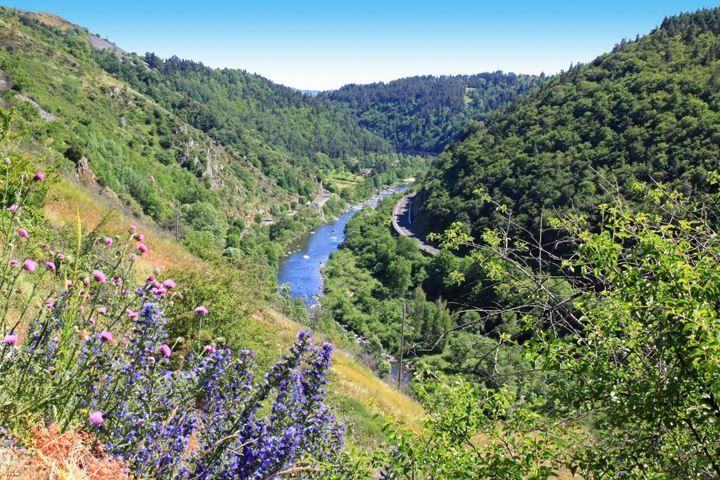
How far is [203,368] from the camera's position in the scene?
10.8 ft

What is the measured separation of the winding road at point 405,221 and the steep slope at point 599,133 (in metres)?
4.73

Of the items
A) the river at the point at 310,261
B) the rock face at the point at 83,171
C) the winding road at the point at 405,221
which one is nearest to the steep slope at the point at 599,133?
the winding road at the point at 405,221

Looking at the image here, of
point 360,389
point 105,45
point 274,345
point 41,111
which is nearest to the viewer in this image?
point 274,345

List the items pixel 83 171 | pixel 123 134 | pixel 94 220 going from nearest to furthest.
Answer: pixel 94 220
pixel 83 171
pixel 123 134

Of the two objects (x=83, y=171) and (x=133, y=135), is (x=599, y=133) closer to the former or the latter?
(x=83, y=171)

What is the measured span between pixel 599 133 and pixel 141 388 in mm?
83029

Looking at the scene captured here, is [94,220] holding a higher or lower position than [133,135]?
lower

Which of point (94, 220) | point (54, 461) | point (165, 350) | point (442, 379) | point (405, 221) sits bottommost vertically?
point (94, 220)

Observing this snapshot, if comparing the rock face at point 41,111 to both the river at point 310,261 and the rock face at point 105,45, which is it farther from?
the rock face at point 105,45

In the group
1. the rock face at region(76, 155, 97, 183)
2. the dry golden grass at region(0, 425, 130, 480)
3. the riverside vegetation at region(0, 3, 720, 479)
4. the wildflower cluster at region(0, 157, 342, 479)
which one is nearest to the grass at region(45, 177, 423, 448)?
the riverside vegetation at region(0, 3, 720, 479)

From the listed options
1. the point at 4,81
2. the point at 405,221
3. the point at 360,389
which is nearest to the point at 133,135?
the point at 4,81

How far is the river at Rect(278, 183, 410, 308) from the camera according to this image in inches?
2419

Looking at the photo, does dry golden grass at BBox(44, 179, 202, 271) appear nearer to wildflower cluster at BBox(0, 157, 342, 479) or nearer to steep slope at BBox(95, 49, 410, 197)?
wildflower cluster at BBox(0, 157, 342, 479)

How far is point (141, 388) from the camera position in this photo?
3168 millimetres
